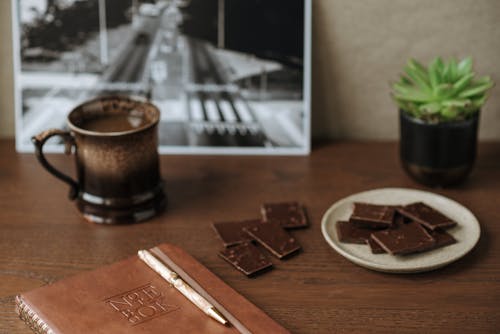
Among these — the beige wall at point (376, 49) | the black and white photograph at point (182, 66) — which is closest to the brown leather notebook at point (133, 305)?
the black and white photograph at point (182, 66)

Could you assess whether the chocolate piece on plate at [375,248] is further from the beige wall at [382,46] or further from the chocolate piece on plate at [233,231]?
the beige wall at [382,46]

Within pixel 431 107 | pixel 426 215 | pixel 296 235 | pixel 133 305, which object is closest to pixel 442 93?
pixel 431 107

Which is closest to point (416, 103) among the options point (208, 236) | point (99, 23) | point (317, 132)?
point (317, 132)

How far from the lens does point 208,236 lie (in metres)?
0.98

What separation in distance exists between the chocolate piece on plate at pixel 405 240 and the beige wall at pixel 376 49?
37cm

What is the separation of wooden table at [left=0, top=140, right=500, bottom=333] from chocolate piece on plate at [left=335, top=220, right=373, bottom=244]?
0.09 feet

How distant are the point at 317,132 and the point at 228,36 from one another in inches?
9.6

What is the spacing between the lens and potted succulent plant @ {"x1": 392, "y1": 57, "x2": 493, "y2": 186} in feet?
3.41

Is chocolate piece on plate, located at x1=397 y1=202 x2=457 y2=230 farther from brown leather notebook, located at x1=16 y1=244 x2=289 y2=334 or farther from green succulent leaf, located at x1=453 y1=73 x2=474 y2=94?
brown leather notebook, located at x1=16 y1=244 x2=289 y2=334

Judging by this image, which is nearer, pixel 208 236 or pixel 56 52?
pixel 208 236

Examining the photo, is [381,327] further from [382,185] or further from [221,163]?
[221,163]

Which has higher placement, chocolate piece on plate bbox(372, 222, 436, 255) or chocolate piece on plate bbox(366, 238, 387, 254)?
chocolate piece on plate bbox(372, 222, 436, 255)

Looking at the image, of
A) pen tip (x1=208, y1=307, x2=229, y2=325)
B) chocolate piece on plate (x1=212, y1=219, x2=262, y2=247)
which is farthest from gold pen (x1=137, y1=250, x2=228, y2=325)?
chocolate piece on plate (x1=212, y1=219, x2=262, y2=247)

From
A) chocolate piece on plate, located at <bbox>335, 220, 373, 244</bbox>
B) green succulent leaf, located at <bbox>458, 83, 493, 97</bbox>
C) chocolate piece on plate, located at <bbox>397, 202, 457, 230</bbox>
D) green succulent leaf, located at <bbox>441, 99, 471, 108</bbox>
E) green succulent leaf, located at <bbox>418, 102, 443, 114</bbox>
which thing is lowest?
chocolate piece on plate, located at <bbox>335, 220, 373, 244</bbox>
